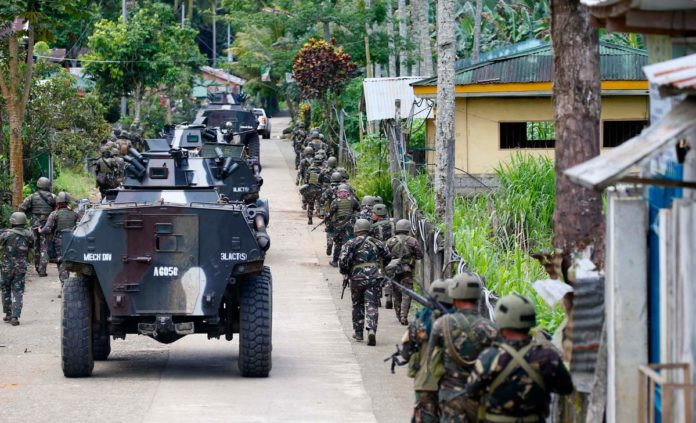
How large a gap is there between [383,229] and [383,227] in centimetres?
5

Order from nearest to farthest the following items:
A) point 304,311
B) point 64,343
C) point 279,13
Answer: point 64,343, point 304,311, point 279,13

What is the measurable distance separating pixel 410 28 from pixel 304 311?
27.4m

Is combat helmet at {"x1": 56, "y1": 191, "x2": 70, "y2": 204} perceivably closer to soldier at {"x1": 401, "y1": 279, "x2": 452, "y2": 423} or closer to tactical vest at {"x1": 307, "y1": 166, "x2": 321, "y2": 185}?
tactical vest at {"x1": 307, "y1": 166, "x2": 321, "y2": 185}

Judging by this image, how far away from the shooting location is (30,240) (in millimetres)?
17969

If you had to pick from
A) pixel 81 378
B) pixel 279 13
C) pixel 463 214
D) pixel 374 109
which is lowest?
pixel 81 378

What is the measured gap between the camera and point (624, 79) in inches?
901

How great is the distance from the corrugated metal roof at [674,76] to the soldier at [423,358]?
285 centimetres

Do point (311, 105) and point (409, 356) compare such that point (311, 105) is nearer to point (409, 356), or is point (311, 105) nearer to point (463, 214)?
point (463, 214)

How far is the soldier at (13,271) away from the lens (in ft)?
57.7

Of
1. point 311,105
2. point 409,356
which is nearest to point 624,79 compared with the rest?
point 409,356

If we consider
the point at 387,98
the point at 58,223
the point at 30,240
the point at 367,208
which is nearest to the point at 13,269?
the point at 30,240

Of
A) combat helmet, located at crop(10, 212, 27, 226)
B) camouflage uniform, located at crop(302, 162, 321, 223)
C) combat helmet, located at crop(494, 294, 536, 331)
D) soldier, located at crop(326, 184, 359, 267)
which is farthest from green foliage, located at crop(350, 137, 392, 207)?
combat helmet, located at crop(494, 294, 536, 331)

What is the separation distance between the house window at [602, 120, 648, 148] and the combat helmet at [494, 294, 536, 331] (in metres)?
15.8

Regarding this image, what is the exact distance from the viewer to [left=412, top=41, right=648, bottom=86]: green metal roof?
75.8ft
